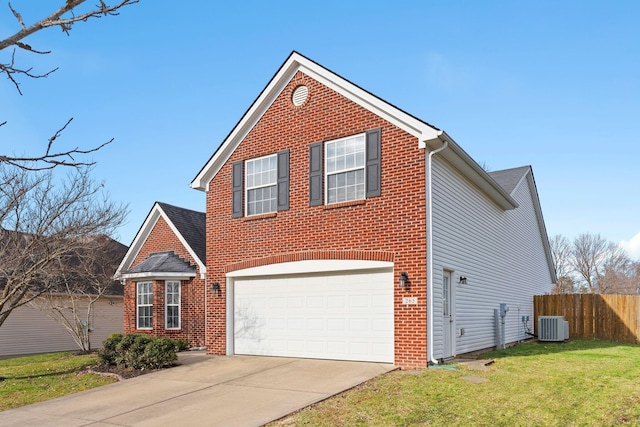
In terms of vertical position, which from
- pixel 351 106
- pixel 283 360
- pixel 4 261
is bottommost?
pixel 283 360

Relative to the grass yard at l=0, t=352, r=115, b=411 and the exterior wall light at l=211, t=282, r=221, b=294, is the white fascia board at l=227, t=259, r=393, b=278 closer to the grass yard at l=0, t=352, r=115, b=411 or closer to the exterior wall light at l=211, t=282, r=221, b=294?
the exterior wall light at l=211, t=282, r=221, b=294

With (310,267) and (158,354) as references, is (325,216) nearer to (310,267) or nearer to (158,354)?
(310,267)

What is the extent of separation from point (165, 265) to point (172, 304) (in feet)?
4.67

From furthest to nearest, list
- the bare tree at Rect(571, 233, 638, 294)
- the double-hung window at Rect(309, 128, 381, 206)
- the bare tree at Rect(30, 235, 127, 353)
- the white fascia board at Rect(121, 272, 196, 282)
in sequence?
the bare tree at Rect(571, 233, 638, 294) → the bare tree at Rect(30, 235, 127, 353) → the white fascia board at Rect(121, 272, 196, 282) → the double-hung window at Rect(309, 128, 381, 206)

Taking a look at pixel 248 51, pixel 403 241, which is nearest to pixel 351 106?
pixel 248 51

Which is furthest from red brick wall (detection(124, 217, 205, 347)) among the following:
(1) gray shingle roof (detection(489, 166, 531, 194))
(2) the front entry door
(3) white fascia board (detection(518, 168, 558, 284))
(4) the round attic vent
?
(3) white fascia board (detection(518, 168, 558, 284))

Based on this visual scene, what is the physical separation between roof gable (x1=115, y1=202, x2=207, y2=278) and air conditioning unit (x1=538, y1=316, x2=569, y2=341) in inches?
474

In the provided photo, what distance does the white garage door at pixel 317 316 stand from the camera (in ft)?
40.5

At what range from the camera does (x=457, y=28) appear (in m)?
12.9

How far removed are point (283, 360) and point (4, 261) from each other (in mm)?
8679

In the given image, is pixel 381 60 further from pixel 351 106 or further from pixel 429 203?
pixel 429 203

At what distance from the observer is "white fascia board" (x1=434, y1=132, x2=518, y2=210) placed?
12469 mm

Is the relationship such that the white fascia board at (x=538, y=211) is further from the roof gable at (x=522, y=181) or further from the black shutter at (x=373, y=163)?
the black shutter at (x=373, y=163)

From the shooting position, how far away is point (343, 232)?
1290 cm
